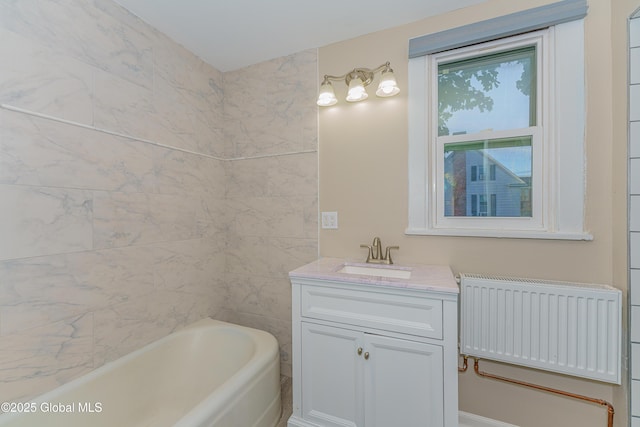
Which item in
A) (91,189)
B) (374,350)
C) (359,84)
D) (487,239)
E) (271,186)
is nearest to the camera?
(374,350)

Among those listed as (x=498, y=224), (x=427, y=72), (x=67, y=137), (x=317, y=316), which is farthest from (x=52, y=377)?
(x=427, y=72)

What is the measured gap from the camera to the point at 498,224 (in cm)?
144

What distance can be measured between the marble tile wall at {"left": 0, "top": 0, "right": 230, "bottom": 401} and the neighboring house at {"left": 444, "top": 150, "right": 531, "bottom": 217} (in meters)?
1.71

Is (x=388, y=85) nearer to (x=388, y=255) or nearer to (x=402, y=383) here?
(x=388, y=255)

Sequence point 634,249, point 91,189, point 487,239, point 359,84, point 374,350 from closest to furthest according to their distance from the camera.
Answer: point 634,249, point 374,350, point 91,189, point 487,239, point 359,84

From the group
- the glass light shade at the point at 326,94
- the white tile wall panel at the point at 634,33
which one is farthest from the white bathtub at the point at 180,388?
the white tile wall panel at the point at 634,33

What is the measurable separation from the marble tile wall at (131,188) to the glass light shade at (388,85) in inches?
21.0

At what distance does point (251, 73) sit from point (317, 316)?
183 cm

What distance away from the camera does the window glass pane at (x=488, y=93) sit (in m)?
1.40

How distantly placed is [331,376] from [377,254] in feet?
2.33

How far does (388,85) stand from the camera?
1509 millimetres

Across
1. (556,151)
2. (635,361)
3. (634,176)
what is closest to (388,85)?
(556,151)

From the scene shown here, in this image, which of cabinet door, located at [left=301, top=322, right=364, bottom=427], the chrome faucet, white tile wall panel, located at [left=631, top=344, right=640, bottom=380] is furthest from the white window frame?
cabinet door, located at [left=301, top=322, right=364, bottom=427]

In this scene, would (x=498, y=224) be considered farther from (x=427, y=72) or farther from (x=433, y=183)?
(x=427, y=72)
